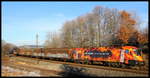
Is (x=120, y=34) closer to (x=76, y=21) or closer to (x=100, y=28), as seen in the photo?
(x=100, y=28)

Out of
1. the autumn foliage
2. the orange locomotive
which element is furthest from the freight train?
the autumn foliage

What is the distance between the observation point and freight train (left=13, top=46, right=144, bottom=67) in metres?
20.7

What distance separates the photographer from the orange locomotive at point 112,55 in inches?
812

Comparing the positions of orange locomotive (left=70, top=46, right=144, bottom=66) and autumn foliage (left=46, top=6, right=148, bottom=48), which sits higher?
autumn foliage (left=46, top=6, right=148, bottom=48)

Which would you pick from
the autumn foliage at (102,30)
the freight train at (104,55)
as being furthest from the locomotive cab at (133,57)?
the autumn foliage at (102,30)

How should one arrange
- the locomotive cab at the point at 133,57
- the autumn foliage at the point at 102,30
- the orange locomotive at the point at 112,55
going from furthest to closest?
the autumn foliage at the point at 102,30 < the orange locomotive at the point at 112,55 < the locomotive cab at the point at 133,57

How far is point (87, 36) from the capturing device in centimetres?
6222

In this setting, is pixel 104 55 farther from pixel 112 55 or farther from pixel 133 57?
pixel 133 57

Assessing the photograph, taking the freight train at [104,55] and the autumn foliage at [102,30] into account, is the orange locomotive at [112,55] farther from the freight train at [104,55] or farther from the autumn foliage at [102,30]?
the autumn foliage at [102,30]

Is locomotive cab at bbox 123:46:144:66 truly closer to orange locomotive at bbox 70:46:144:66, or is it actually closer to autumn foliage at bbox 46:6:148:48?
orange locomotive at bbox 70:46:144:66

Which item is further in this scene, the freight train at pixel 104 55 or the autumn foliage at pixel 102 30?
the autumn foliage at pixel 102 30

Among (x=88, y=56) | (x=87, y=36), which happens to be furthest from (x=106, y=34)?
(x=88, y=56)

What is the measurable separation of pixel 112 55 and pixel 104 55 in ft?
3.97

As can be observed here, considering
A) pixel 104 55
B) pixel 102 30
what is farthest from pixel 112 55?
pixel 102 30
